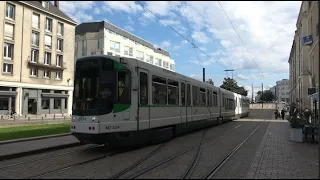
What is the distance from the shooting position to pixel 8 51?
1980 inches

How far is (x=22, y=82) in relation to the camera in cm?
5191

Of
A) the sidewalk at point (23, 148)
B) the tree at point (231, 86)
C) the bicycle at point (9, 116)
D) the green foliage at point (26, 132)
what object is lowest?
the sidewalk at point (23, 148)

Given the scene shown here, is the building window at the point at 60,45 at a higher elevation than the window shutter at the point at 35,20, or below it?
below

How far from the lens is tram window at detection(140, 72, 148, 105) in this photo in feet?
43.7

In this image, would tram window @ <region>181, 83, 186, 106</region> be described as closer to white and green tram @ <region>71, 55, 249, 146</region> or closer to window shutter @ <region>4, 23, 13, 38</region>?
white and green tram @ <region>71, 55, 249, 146</region>

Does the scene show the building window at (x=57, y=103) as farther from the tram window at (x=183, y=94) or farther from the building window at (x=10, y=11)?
the tram window at (x=183, y=94)

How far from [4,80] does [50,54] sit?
1067 centimetres

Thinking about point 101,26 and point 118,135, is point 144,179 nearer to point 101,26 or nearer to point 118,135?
point 118,135

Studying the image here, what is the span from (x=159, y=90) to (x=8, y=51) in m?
41.8

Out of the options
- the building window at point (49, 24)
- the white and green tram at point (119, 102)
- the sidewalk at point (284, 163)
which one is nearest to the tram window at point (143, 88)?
the white and green tram at point (119, 102)

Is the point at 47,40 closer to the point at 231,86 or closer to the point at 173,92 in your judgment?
the point at 231,86

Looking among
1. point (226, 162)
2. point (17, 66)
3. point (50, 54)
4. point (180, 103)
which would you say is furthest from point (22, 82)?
point (226, 162)

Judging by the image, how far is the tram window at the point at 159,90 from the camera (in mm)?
14438

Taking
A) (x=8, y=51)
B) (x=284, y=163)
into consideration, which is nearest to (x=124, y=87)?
(x=284, y=163)
